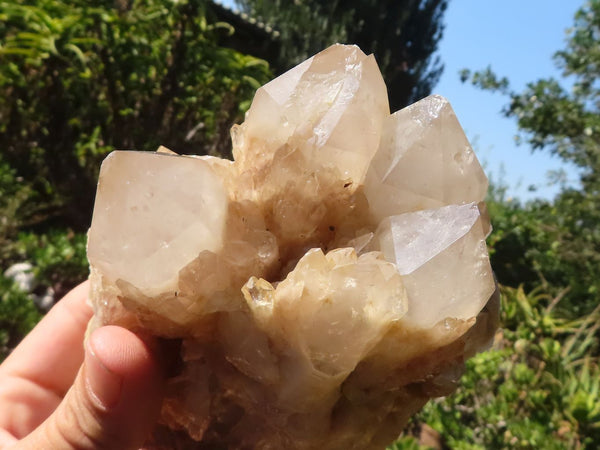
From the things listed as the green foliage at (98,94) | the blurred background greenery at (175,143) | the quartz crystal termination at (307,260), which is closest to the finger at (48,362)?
the quartz crystal termination at (307,260)

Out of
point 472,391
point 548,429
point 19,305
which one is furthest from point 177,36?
point 548,429

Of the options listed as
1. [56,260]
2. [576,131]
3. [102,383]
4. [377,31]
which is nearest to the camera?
[102,383]

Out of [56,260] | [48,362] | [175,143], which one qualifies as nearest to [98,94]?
[175,143]

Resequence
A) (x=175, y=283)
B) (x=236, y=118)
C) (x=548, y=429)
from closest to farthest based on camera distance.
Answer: (x=175, y=283), (x=548, y=429), (x=236, y=118)

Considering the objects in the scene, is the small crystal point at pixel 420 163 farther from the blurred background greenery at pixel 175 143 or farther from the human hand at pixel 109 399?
the blurred background greenery at pixel 175 143

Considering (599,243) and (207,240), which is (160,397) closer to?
(207,240)

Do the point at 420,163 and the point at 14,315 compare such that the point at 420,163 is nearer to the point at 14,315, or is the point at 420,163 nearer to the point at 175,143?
the point at 14,315

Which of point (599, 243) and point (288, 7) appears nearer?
point (599, 243)
